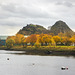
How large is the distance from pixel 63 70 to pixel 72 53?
78010 mm

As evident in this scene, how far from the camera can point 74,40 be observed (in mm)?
196500

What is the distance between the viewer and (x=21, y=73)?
76.2 m

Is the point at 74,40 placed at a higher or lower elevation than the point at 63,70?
higher

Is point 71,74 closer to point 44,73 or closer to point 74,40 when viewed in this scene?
point 44,73

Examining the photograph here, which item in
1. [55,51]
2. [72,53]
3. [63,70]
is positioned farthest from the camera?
[55,51]

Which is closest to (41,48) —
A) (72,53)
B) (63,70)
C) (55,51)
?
(55,51)

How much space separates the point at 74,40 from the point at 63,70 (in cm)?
11524

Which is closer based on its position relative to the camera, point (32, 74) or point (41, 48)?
point (32, 74)

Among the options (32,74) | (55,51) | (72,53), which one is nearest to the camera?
(32,74)

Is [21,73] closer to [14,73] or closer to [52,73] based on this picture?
[14,73]

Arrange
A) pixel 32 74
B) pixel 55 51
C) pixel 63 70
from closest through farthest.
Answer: pixel 32 74, pixel 63 70, pixel 55 51

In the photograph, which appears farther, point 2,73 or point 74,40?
point 74,40

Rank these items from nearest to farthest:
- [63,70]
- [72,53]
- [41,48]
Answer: [63,70] → [72,53] → [41,48]

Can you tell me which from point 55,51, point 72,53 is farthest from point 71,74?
point 55,51
